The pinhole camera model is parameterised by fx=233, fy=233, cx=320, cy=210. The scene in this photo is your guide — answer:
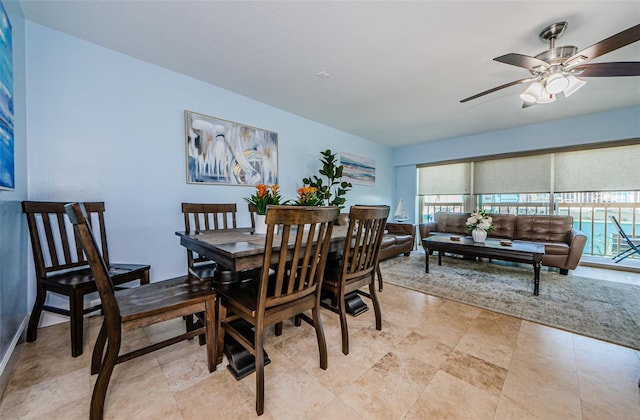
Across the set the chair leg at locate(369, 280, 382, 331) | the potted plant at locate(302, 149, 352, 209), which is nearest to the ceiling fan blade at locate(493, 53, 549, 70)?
the chair leg at locate(369, 280, 382, 331)

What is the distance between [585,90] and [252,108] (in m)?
4.31

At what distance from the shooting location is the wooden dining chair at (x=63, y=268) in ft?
5.15

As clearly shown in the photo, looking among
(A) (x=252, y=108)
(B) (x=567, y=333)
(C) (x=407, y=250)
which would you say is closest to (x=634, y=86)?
(B) (x=567, y=333)

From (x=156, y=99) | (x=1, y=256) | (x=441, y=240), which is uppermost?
(x=156, y=99)

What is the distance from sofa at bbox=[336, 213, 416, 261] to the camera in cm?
386

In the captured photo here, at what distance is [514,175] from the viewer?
15.2 ft

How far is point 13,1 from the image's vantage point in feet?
5.34

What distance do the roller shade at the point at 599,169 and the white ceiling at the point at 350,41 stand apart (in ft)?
2.75

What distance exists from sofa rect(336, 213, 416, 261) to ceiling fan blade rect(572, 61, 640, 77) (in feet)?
8.72

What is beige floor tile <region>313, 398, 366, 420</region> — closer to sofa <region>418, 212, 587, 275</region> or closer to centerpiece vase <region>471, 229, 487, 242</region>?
centerpiece vase <region>471, 229, 487, 242</region>

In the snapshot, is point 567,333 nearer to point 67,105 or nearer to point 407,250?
point 407,250

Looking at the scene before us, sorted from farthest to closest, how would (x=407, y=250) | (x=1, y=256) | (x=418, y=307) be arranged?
(x=407, y=250) < (x=418, y=307) < (x=1, y=256)

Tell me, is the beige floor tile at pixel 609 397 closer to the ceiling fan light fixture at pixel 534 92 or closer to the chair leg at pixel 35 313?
the ceiling fan light fixture at pixel 534 92

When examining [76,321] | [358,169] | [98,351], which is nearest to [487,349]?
[98,351]
